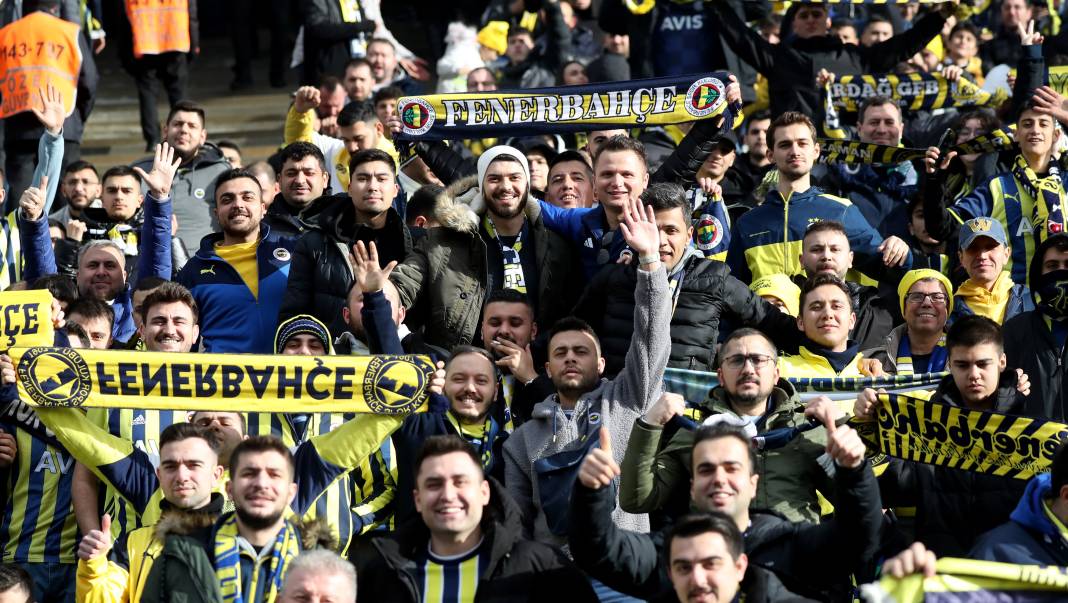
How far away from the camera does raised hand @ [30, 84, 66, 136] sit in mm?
11031

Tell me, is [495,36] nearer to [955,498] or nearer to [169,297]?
[169,297]

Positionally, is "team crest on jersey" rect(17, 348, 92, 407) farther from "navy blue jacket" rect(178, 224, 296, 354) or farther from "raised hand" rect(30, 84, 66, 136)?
"raised hand" rect(30, 84, 66, 136)

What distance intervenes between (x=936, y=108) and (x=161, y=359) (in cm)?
680

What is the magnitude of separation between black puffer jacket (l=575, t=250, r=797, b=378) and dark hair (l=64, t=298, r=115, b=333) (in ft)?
8.39

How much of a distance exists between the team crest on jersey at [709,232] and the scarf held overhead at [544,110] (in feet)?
1.93

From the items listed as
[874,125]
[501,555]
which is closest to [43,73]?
[874,125]

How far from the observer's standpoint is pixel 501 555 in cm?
671

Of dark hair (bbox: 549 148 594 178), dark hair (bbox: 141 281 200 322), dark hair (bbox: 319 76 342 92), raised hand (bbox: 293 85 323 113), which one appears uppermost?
dark hair (bbox: 319 76 342 92)

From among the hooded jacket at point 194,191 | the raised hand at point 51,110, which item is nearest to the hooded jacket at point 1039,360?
the hooded jacket at point 194,191

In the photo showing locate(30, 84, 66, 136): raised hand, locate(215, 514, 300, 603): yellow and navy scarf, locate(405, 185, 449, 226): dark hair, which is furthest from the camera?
locate(30, 84, 66, 136): raised hand

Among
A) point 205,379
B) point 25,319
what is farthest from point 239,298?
point 205,379

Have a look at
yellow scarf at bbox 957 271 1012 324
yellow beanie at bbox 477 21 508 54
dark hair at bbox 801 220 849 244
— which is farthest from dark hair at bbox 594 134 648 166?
yellow beanie at bbox 477 21 508 54

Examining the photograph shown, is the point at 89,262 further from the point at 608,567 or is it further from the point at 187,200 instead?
the point at 608,567

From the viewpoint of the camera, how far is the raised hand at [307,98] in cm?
1148
